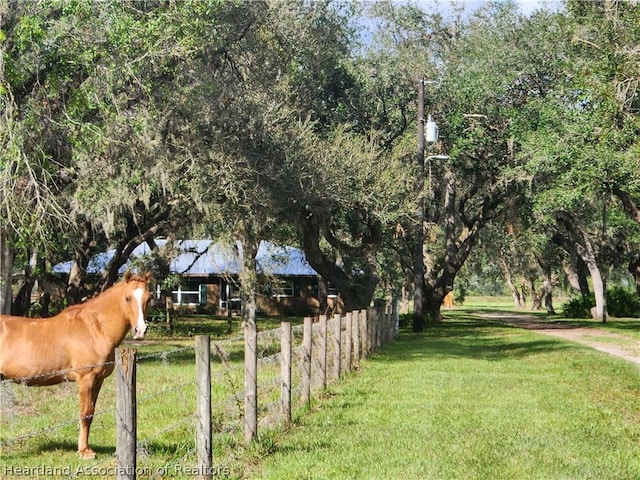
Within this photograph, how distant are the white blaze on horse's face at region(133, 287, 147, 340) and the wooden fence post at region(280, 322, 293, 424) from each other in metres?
2.27

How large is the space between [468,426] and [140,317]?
4512 mm

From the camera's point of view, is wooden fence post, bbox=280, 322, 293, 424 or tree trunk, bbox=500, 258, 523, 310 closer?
wooden fence post, bbox=280, 322, 293, 424

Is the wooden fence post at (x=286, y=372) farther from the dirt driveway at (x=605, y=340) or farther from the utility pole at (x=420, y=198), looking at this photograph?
the utility pole at (x=420, y=198)

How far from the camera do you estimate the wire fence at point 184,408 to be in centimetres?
751

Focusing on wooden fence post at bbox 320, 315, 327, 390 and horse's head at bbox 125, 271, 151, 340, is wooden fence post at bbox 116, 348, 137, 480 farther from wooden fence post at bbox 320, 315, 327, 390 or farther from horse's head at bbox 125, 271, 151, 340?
wooden fence post at bbox 320, 315, 327, 390

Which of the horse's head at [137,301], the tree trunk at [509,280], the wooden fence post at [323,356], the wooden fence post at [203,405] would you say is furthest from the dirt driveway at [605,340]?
the tree trunk at [509,280]

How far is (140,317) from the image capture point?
8562 mm

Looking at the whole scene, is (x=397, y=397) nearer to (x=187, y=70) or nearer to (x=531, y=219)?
(x=187, y=70)

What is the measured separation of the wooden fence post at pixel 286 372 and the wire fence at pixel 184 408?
0.01 metres

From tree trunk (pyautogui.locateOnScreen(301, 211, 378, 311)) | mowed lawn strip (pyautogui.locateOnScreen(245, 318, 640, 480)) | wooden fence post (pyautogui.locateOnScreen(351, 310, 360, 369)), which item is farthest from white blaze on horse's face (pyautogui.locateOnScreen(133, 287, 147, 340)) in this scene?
tree trunk (pyautogui.locateOnScreen(301, 211, 378, 311))

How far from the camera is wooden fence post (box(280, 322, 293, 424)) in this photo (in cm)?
1034

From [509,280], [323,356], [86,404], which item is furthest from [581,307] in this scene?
[86,404]

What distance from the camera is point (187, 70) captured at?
18.5 meters

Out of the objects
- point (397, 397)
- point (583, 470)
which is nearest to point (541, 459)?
point (583, 470)
